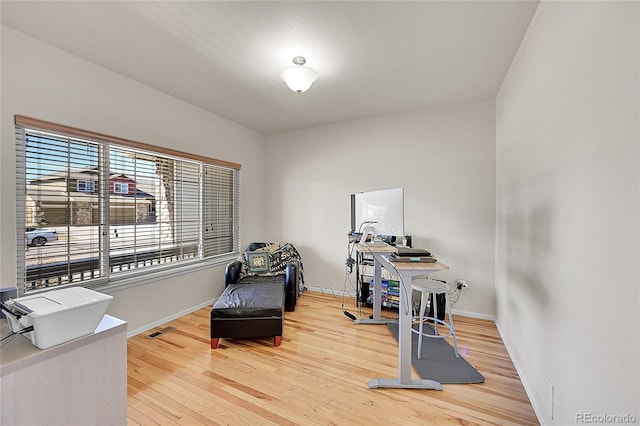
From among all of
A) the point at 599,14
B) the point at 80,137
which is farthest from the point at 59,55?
the point at 599,14

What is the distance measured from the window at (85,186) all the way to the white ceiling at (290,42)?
3.64 feet

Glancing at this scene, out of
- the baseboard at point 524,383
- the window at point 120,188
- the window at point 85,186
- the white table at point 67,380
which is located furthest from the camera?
the window at point 120,188

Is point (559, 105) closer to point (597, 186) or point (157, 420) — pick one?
point (597, 186)

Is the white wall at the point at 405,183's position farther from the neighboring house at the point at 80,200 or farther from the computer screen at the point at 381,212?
the neighboring house at the point at 80,200

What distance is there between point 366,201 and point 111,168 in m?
2.56

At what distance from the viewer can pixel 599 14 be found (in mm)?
1000

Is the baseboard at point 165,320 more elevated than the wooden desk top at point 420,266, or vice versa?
the wooden desk top at point 420,266

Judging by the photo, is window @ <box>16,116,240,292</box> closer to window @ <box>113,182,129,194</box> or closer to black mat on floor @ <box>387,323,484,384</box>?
window @ <box>113,182,129,194</box>

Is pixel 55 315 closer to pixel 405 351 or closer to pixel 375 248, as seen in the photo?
pixel 405 351

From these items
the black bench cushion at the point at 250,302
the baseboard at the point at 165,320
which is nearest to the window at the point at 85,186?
the baseboard at the point at 165,320

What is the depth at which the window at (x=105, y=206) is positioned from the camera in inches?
76.4

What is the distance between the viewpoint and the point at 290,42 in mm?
1927

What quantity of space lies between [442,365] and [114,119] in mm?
3812

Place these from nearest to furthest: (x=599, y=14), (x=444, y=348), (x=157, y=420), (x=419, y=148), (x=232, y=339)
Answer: (x=599, y=14) < (x=157, y=420) < (x=444, y=348) < (x=232, y=339) < (x=419, y=148)
